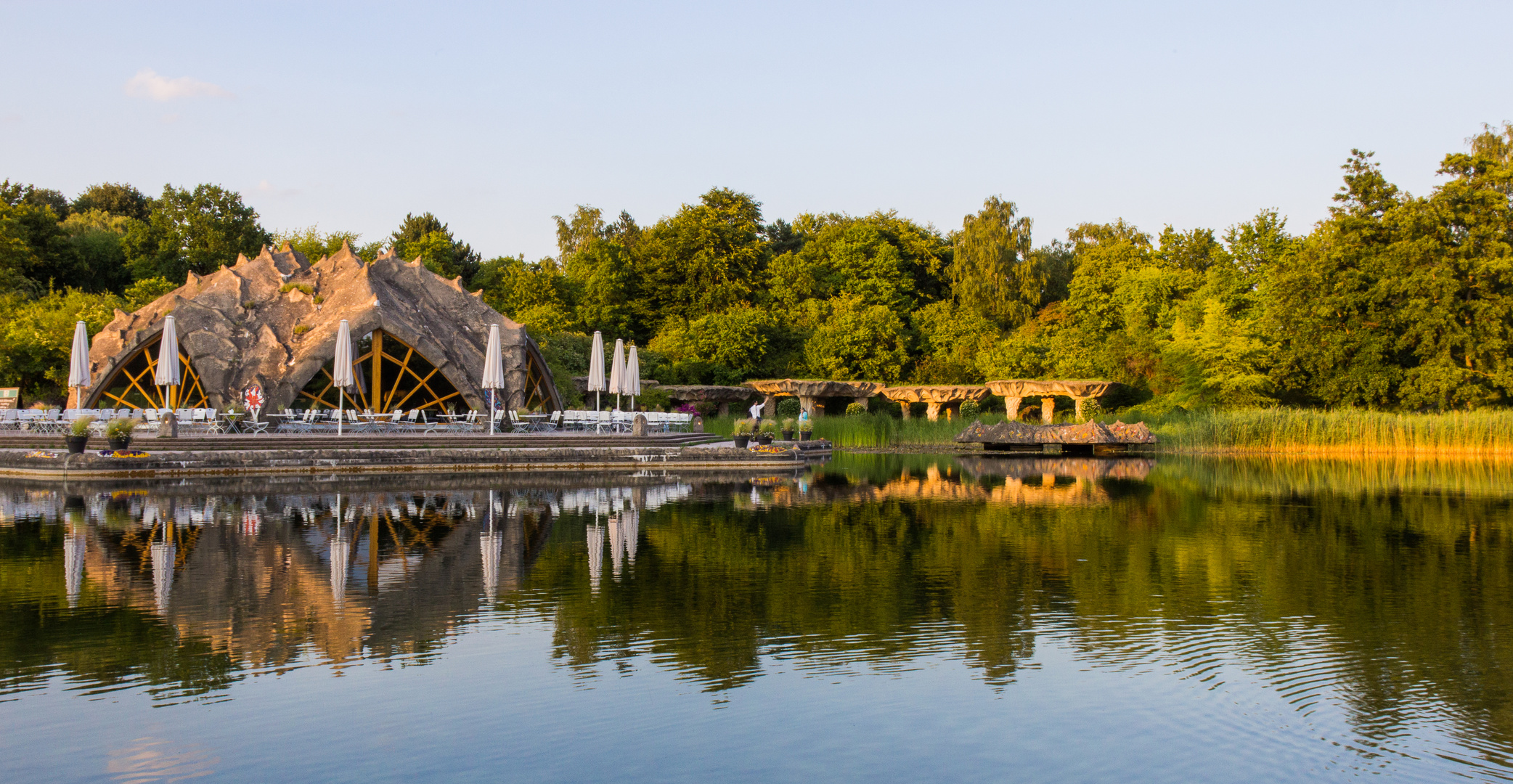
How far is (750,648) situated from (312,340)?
24.6 m

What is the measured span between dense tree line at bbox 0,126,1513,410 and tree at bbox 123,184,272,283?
82 millimetres

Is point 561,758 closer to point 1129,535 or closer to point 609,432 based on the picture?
point 1129,535

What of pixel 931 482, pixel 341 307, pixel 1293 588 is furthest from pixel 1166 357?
pixel 1293 588

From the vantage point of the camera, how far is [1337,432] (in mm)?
30094

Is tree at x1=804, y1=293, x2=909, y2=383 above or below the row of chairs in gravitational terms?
above

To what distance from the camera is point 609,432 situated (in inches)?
1001

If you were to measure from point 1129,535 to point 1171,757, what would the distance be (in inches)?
302

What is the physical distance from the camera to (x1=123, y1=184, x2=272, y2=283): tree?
41.0 metres

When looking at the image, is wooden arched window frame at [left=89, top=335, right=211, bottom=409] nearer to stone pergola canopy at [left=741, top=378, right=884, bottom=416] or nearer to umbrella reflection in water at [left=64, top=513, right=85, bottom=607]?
stone pergola canopy at [left=741, top=378, right=884, bottom=416]

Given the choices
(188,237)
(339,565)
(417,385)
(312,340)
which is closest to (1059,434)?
(417,385)

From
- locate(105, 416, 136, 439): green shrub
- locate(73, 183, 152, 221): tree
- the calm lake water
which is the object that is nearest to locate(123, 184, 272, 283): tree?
locate(73, 183, 152, 221): tree

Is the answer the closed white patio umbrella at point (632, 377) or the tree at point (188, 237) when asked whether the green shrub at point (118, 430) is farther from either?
the tree at point (188, 237)

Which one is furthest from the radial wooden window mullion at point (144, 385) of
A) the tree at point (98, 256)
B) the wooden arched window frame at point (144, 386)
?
the tree at point (98, 256)

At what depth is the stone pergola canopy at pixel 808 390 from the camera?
37781 millimetres
